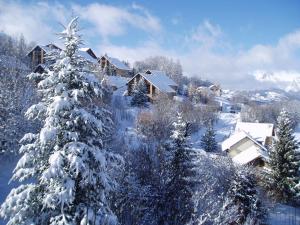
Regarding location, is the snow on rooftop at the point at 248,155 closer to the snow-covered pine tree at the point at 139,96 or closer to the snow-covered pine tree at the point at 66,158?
the snow-covered pine tree at the point at 139,96

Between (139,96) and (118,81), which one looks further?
(118,81)

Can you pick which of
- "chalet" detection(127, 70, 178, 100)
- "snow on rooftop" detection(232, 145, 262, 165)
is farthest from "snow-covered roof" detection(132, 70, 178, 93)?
"snow on rooftop" detection(232, 145, 262, 165)

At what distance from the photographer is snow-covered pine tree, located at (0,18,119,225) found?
35.5ft

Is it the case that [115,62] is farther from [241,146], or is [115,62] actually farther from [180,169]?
[180,169]

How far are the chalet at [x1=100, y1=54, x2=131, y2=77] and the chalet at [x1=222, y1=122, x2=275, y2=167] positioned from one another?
113 ft

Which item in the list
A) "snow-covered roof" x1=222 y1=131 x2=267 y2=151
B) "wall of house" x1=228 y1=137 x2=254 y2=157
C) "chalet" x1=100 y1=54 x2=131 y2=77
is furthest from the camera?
"chalet" x1=100 y1=54 x2=131 y2=77

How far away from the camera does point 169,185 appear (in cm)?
2420

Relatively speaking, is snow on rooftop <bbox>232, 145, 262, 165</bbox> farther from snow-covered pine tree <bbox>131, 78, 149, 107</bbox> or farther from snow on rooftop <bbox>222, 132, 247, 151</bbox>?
snow-covered pine tree <bbox>131, 78, 149, 107</bbox>

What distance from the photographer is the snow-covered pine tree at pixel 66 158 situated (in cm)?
1082

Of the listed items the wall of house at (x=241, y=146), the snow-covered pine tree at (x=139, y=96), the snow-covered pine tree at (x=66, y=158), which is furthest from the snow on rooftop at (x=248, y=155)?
the snow-covered pine tree at (x=66, y=158)

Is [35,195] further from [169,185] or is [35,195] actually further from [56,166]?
[169,185]

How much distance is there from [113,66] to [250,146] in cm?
3966

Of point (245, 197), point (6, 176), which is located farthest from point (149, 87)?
point (6, 176)

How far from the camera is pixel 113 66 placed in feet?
245
